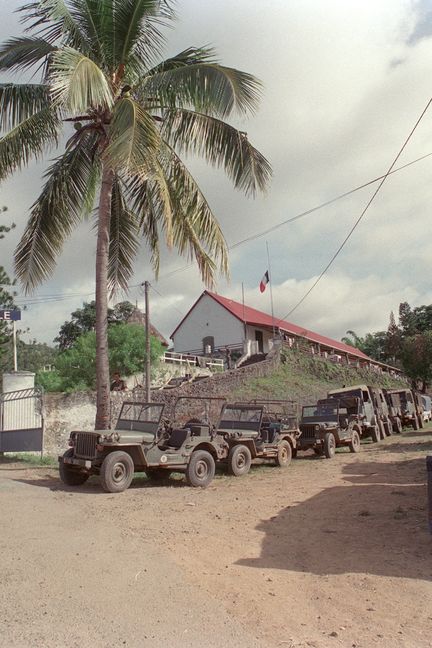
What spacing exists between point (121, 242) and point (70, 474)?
643 cm

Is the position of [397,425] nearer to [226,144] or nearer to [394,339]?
[226,144]

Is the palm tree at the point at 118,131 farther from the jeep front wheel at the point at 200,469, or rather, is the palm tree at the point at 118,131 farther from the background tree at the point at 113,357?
the background tree at the point at 113,357

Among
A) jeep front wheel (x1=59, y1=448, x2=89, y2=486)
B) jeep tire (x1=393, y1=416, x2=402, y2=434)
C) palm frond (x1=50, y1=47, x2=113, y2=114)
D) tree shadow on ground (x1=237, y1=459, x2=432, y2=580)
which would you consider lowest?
tree shadow on ground (x1=237, y1=459, x2=432, y2=580)

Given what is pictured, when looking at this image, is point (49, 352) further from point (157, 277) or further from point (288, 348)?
point (157, 277)

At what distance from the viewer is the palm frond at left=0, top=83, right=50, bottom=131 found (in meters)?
11.9

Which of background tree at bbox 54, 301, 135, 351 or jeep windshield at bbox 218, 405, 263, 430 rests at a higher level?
background tree at bbox 54, 301, 135, 351

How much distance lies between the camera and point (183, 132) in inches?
495

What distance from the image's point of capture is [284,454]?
1455 cm

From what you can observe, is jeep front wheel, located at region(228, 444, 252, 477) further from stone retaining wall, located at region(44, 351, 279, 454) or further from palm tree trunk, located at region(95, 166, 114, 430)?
stone retaining wall, located at region(44, 351, 279, 454)

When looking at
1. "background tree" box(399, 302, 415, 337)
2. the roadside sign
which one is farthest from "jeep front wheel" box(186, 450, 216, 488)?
"background tree" box(399, 302, 415, 337)

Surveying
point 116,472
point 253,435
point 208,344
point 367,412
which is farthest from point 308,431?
point 208,344

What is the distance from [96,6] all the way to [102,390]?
8288 mm

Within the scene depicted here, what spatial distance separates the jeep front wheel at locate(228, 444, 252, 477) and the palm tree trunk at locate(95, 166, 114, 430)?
2.89 metres

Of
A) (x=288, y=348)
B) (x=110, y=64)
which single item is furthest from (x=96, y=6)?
(x=288, y=348)
